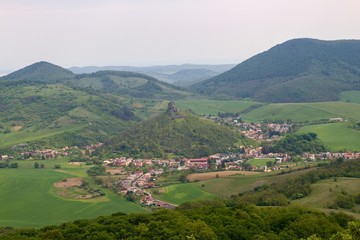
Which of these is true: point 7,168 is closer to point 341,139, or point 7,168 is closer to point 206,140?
point 206,140

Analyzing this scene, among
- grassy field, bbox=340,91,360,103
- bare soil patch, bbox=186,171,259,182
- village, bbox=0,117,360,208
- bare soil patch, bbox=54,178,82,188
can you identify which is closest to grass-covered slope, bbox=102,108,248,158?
village, bbox=0,117,360,208

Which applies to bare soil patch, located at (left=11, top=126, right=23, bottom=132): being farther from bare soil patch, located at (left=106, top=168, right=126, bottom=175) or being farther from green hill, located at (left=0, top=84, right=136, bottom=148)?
bare soil patch, located at (left=106, top=168, right=126, bottom=175)

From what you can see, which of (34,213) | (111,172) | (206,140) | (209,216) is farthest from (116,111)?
(209,216)

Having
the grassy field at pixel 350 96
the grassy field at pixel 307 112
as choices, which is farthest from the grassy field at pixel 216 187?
the grassy field at pixel 350 96

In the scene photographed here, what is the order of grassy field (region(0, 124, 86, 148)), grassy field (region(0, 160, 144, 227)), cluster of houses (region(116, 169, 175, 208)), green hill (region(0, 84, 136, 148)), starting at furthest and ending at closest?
green hill (region(0, 84, 136, 148)), grassy field (region(0, 124, 86, 148)), cluster of houses (region(116, 169, 175, 208)), grassy field (region(0, 160, 144, 227))

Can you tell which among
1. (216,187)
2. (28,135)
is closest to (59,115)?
(28,135)

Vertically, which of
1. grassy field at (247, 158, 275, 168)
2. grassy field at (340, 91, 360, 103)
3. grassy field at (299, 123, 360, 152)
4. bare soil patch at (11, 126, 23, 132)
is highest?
grassy field at (340, 91, 360, 103)

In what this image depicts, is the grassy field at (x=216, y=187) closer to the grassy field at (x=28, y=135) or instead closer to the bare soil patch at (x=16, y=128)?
the grassy field at (x=28, y=135)
